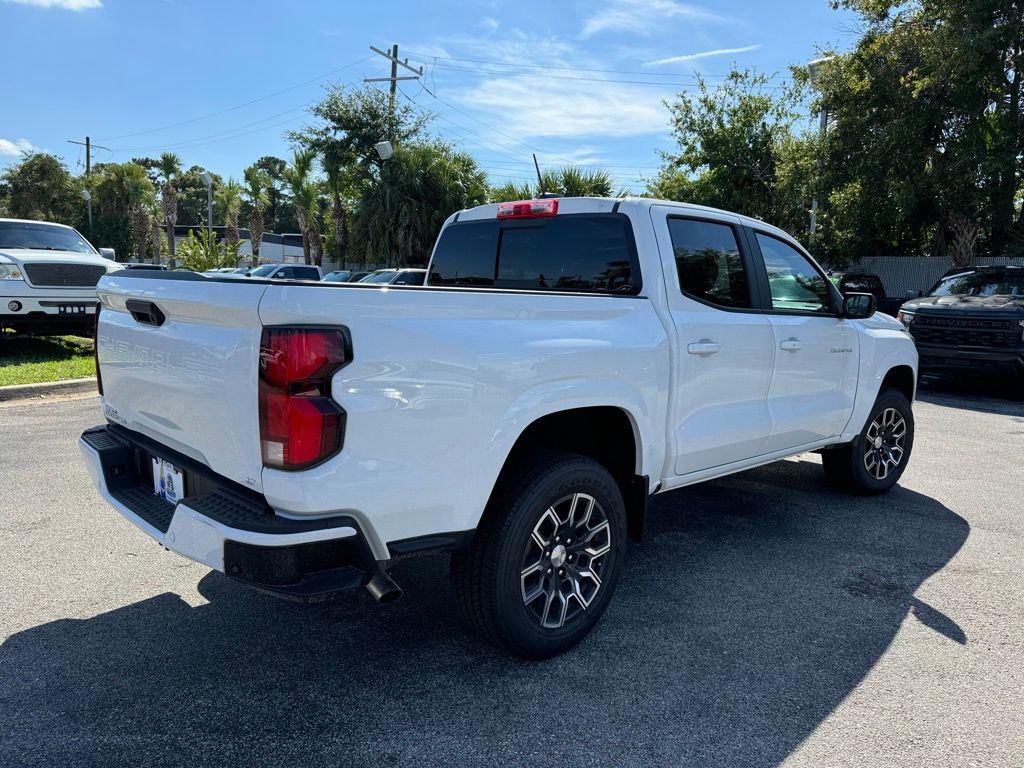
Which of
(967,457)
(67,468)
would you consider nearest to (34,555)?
(67,468)

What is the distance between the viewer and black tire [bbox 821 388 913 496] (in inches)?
207

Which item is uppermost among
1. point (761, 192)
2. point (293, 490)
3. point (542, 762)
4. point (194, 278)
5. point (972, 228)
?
point (761, 192)

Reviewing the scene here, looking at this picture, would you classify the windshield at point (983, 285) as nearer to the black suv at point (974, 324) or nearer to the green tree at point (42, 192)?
the black suv at point (974, 324)

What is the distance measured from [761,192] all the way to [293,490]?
24.1 meters

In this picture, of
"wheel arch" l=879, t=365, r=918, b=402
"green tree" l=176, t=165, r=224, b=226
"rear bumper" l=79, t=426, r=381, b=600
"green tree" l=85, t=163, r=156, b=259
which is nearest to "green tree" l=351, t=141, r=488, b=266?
"green tree" l=85, t=163, r=156, b=259

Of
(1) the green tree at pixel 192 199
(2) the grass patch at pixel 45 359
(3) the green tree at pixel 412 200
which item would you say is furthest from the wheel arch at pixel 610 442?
(1) the green tree at pixel 192 199

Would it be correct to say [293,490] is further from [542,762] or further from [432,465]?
[542,762]

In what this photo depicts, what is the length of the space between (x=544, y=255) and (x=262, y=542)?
2.21 meters

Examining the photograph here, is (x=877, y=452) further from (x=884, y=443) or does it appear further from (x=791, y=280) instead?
(x=791, y=280)

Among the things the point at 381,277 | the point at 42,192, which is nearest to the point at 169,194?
the point at 42,192

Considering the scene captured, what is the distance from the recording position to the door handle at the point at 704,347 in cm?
354

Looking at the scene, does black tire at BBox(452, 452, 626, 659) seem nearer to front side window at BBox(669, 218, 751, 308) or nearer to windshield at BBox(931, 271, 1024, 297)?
front side window at BBox(669, 218, 751, 308)

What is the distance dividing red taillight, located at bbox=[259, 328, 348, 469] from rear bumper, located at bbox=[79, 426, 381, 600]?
215 mm

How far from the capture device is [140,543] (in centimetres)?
418
